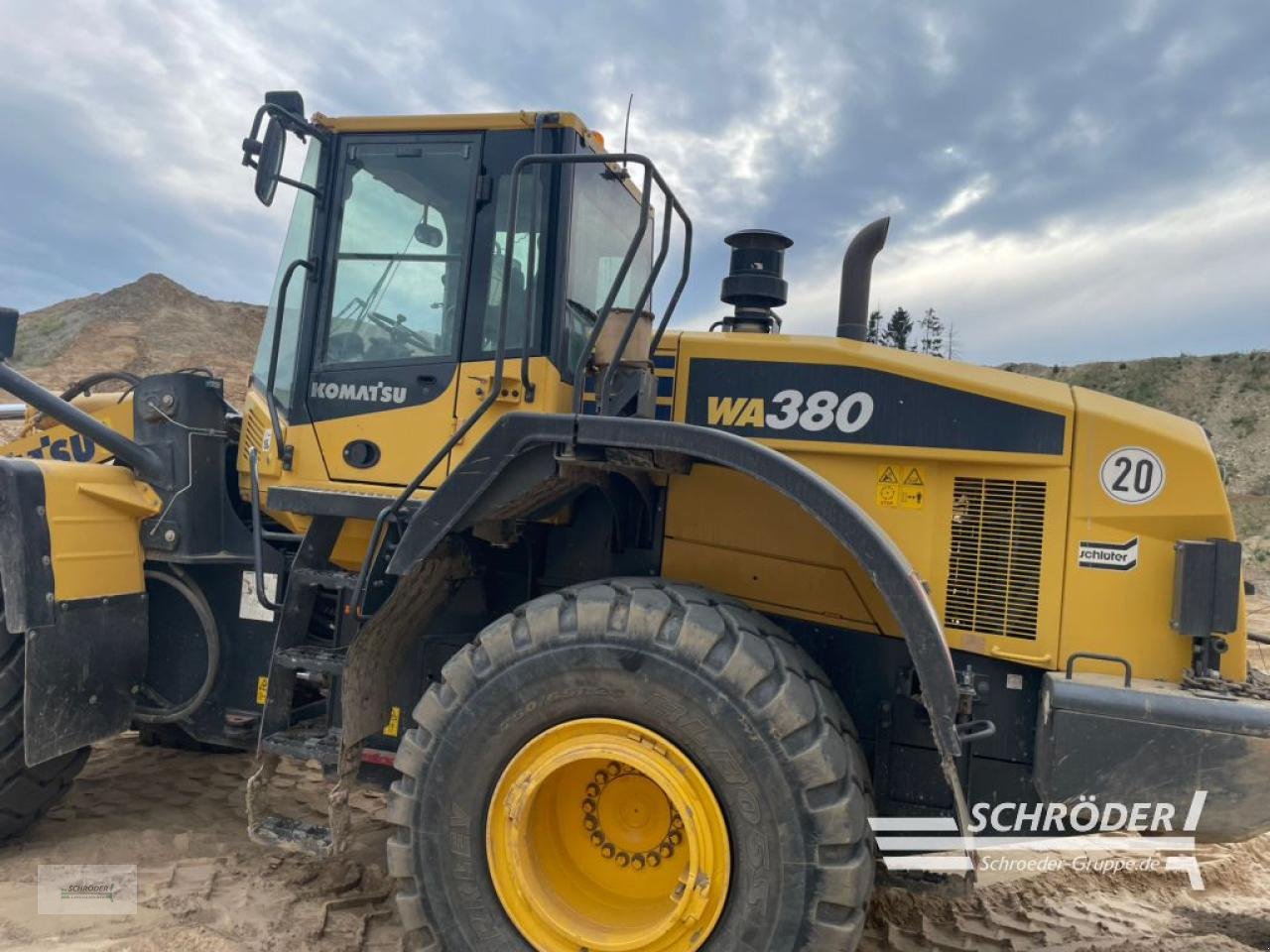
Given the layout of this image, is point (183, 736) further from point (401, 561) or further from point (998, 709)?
point (998, 709)

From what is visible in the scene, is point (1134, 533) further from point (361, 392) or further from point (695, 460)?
point (361, 392)

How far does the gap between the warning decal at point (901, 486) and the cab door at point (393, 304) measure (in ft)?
5.19

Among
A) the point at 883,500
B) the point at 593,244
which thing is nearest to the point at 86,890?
the point at 593,244

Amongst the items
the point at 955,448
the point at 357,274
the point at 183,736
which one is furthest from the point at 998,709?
the point at 183,736

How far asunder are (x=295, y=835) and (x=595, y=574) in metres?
1.41

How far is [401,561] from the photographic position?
9.93 feet

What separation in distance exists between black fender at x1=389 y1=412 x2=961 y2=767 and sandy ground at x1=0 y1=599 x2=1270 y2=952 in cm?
103

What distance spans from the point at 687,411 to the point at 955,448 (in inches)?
38.1

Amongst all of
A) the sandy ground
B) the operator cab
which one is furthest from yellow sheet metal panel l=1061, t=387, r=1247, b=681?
the operator cab

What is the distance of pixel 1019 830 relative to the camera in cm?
303

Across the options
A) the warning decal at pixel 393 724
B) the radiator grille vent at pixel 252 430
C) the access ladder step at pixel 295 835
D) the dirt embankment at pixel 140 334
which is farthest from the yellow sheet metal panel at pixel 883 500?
the dirt embankment at pixel 140 334

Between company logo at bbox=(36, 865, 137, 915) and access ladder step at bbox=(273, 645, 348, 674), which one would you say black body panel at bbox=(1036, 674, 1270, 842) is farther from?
company logo at bbox=(36, 865, 137, 915)

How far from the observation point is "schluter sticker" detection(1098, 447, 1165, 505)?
3.01 m

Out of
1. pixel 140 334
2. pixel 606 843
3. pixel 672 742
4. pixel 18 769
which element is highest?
pixel 140 334
